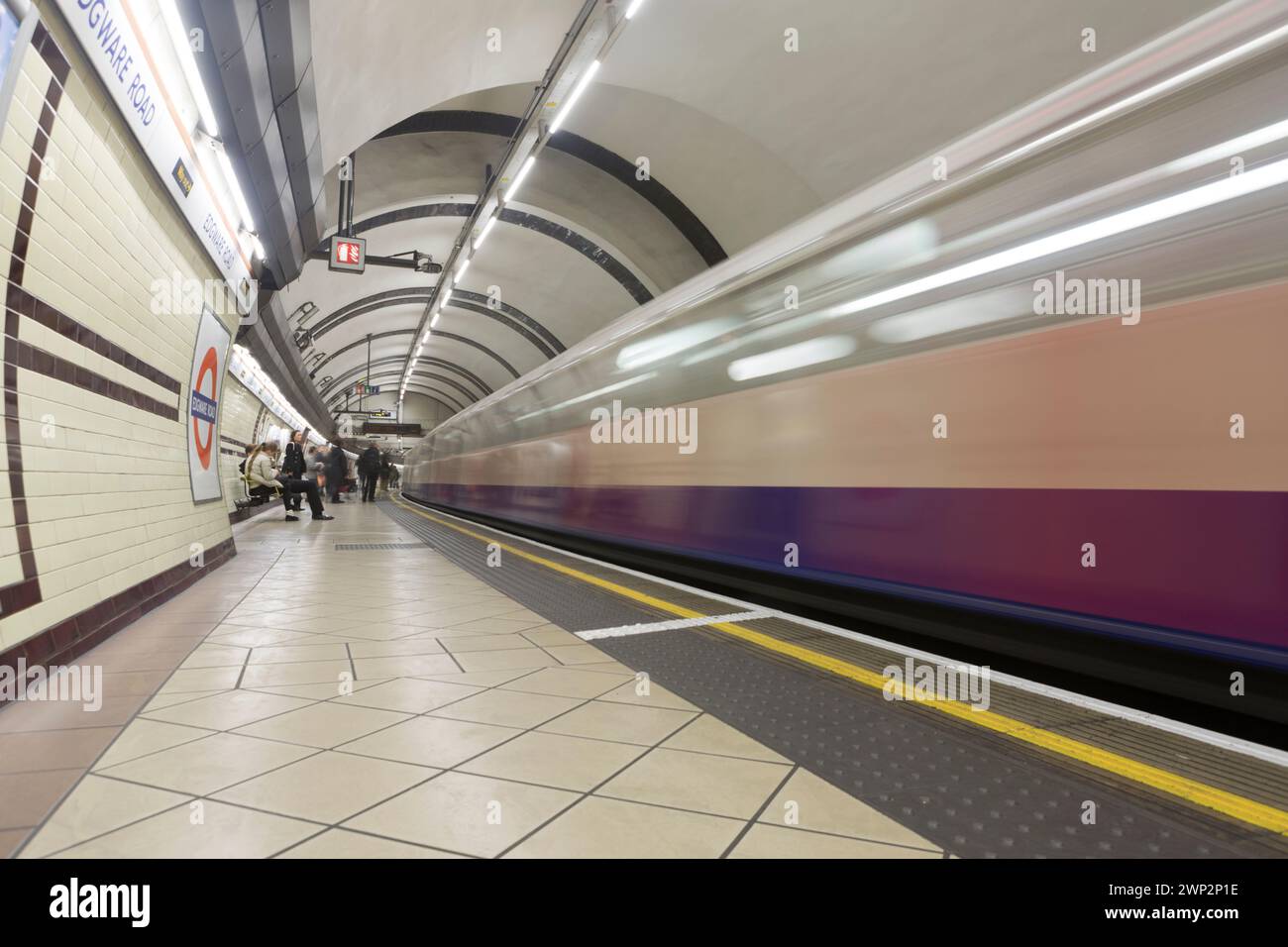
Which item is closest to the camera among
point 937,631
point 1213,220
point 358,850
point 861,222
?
point 358,850

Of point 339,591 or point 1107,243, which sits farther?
point 339,591

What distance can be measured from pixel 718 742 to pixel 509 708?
704mm

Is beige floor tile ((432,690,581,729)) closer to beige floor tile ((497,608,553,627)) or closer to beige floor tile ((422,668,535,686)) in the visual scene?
beige floor tile ((422,668,535,686))

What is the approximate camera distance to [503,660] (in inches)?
109

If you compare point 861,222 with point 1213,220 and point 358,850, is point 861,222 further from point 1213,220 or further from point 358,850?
point 358,850

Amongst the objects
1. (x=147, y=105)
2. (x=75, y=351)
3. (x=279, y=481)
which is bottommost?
(x=279, y=481)

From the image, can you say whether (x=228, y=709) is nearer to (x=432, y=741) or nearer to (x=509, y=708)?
(x=432, y=741)

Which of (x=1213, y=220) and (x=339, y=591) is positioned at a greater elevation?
(x=1213, y=220)

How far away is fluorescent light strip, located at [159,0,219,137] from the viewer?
3.59 metres

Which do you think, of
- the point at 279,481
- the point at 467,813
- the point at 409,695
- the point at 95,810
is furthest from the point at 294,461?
the point at 467,813

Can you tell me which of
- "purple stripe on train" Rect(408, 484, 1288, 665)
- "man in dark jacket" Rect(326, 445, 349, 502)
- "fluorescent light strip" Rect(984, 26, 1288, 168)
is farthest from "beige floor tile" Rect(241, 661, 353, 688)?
"man in dark jacket" Rect(326, 445, 349, 502)

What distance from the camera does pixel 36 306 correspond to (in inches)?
102
